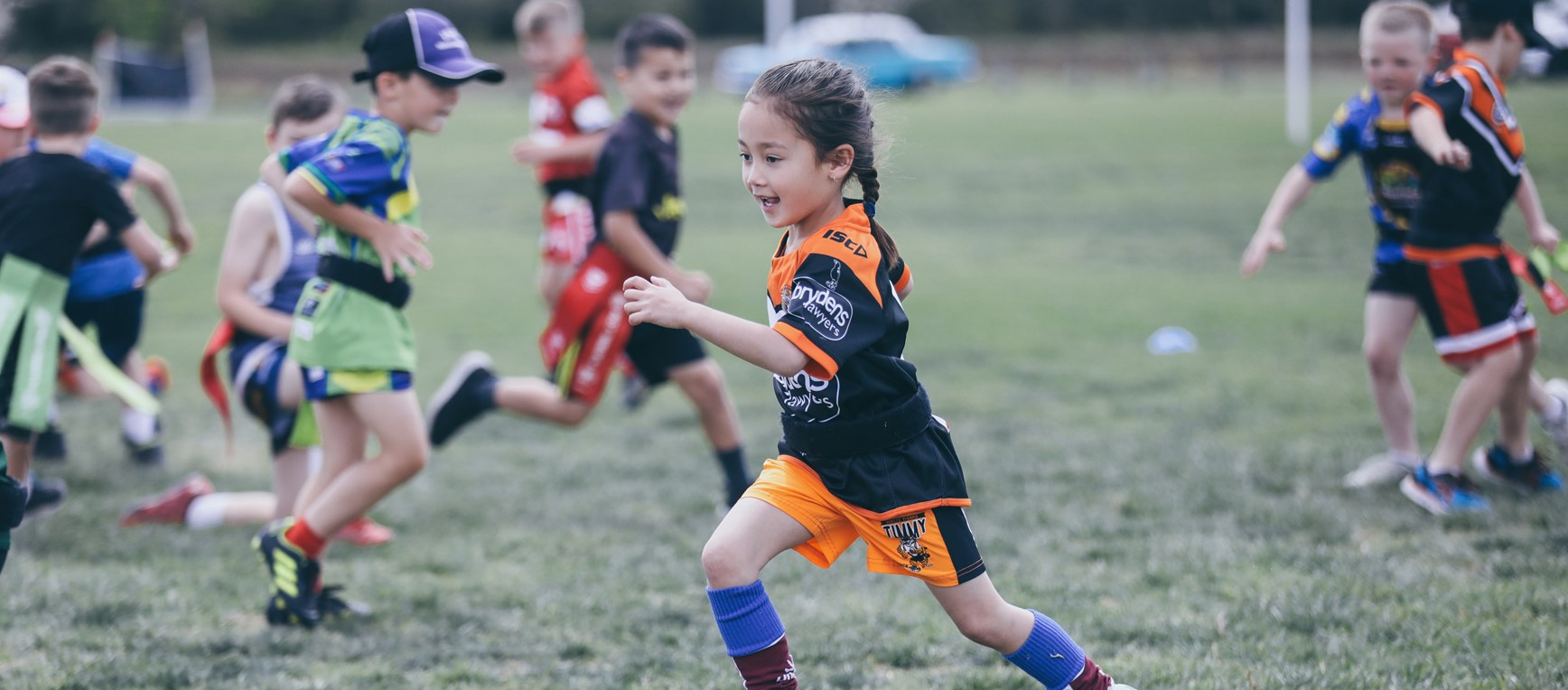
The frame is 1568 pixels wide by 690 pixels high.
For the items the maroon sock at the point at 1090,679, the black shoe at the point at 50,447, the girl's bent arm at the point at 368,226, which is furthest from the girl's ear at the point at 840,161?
the black shoe at the point at 50,447

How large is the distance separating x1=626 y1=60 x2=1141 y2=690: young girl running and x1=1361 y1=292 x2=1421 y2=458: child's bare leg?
2.96 meters

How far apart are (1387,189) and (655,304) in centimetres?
373

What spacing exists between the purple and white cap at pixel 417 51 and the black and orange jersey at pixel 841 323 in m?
1.48

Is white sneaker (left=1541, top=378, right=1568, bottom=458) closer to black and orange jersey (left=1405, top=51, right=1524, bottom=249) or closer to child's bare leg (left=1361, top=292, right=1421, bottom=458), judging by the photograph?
child's bare leg (left=1361, top=292, right=1421, bottom=458)

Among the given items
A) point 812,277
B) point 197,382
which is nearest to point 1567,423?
point 812,277

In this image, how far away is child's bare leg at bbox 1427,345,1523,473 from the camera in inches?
198

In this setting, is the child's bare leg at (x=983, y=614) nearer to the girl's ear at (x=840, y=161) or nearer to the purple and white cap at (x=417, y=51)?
the girl's ear at (x=840, y=161)

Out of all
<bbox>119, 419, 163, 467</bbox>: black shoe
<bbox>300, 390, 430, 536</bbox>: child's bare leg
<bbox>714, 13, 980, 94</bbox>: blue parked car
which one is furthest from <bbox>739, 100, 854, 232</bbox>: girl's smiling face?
<bbox>714, 13, 980, 94</bbox>: blue parked car

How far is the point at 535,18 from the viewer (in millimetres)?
7738

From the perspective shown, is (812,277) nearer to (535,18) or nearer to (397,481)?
(397,481)

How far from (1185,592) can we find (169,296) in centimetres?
1002

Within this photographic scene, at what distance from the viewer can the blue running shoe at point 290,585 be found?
4.15m

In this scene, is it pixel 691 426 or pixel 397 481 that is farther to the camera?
pixel 691 426

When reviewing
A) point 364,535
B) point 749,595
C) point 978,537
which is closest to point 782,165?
point 749,595
